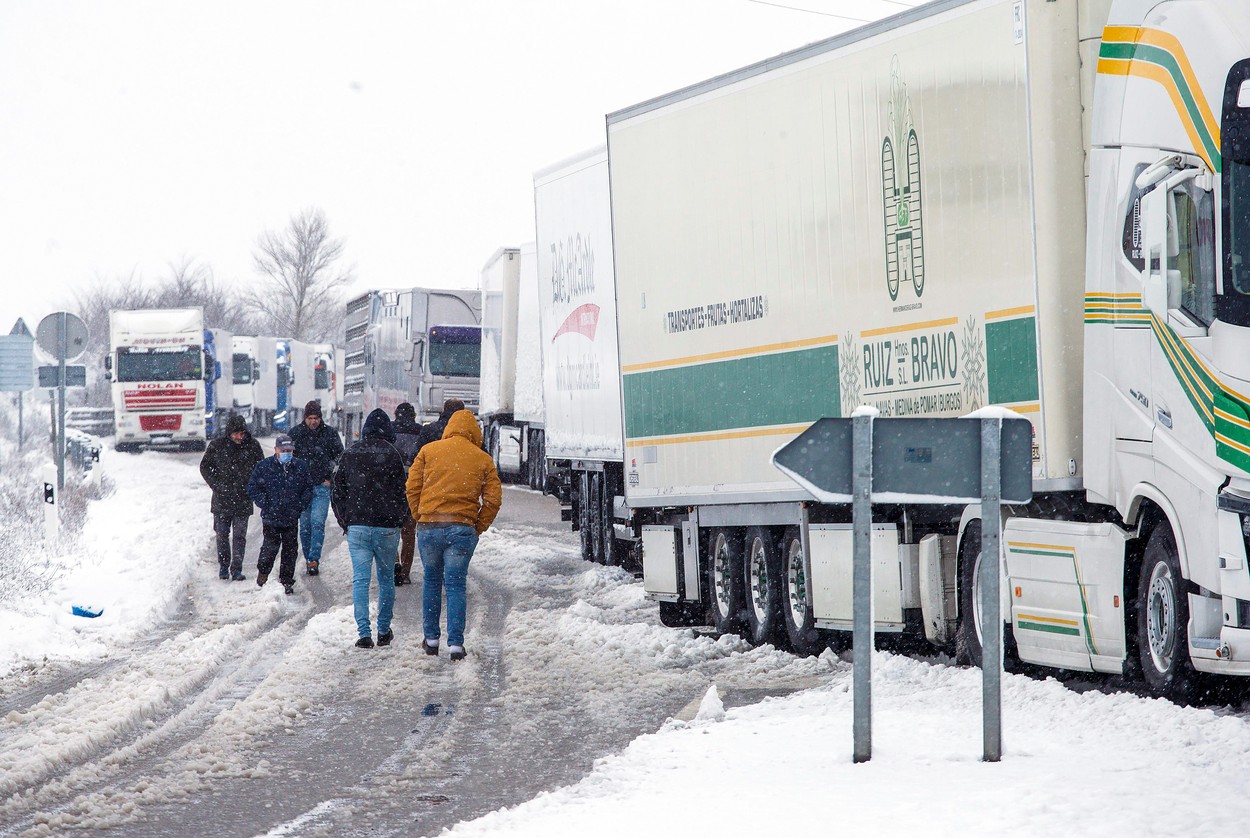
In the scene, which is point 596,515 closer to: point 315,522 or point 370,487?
point 315,522

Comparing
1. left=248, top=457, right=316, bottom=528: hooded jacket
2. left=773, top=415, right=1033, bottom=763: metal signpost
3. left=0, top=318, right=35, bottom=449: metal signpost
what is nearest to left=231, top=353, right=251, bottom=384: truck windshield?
left=0, top=318, right=35, bottom=449: metal signpost

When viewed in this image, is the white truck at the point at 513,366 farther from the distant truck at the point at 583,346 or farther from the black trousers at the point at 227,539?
the black trousers at the point at 227,539

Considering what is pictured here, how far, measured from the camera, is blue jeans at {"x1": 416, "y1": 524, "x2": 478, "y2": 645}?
1275cm

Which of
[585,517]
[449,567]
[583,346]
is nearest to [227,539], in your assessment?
[585,517]

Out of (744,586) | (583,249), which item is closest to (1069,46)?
(744,586)

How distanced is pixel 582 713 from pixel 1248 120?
4.91 metres

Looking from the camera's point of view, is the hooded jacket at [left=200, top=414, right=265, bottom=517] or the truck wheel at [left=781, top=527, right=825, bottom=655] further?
the hooded jacket at [left=200, top=414, right=265, bottom=517]

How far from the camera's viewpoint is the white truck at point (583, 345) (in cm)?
1755

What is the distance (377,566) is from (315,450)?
528 centimetres

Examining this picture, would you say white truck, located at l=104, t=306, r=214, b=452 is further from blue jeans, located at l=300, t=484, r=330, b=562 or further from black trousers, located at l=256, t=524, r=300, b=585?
black trousers, located at l=256, t=524, r=300, b=585

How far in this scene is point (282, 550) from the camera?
57.3 feet

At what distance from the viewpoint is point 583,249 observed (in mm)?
18062

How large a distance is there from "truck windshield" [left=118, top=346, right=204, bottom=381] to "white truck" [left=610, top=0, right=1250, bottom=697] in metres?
31.9

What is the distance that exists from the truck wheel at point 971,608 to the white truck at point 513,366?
15.4 metres
